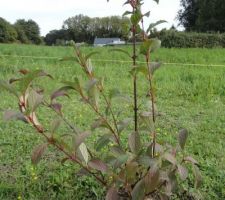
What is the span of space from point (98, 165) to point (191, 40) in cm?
2222

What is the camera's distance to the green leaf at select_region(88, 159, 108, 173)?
1.53m

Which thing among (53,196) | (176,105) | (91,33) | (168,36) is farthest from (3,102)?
(91,33)

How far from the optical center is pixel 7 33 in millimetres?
41781

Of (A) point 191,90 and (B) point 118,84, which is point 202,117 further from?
(B) point 118,84

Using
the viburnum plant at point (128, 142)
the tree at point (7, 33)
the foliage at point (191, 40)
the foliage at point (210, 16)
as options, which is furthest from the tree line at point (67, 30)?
the viburnum plant at point (128, 142)

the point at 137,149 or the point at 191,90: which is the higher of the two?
the point at 137,149

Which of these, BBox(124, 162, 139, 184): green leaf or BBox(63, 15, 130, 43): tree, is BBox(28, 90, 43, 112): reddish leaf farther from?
BBox(63, 15, 130, 43): tree

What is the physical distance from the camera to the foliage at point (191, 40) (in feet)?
73.2

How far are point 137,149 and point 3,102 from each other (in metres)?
4.19

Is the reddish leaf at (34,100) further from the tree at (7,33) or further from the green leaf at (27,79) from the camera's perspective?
the tree at (7,33)

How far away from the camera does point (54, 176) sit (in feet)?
8.91

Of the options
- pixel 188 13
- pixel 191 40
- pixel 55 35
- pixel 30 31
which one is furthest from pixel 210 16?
pixel 30 31

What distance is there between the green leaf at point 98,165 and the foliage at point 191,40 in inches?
821

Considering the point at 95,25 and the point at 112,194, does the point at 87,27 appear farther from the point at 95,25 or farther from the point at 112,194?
the point at 112,194
